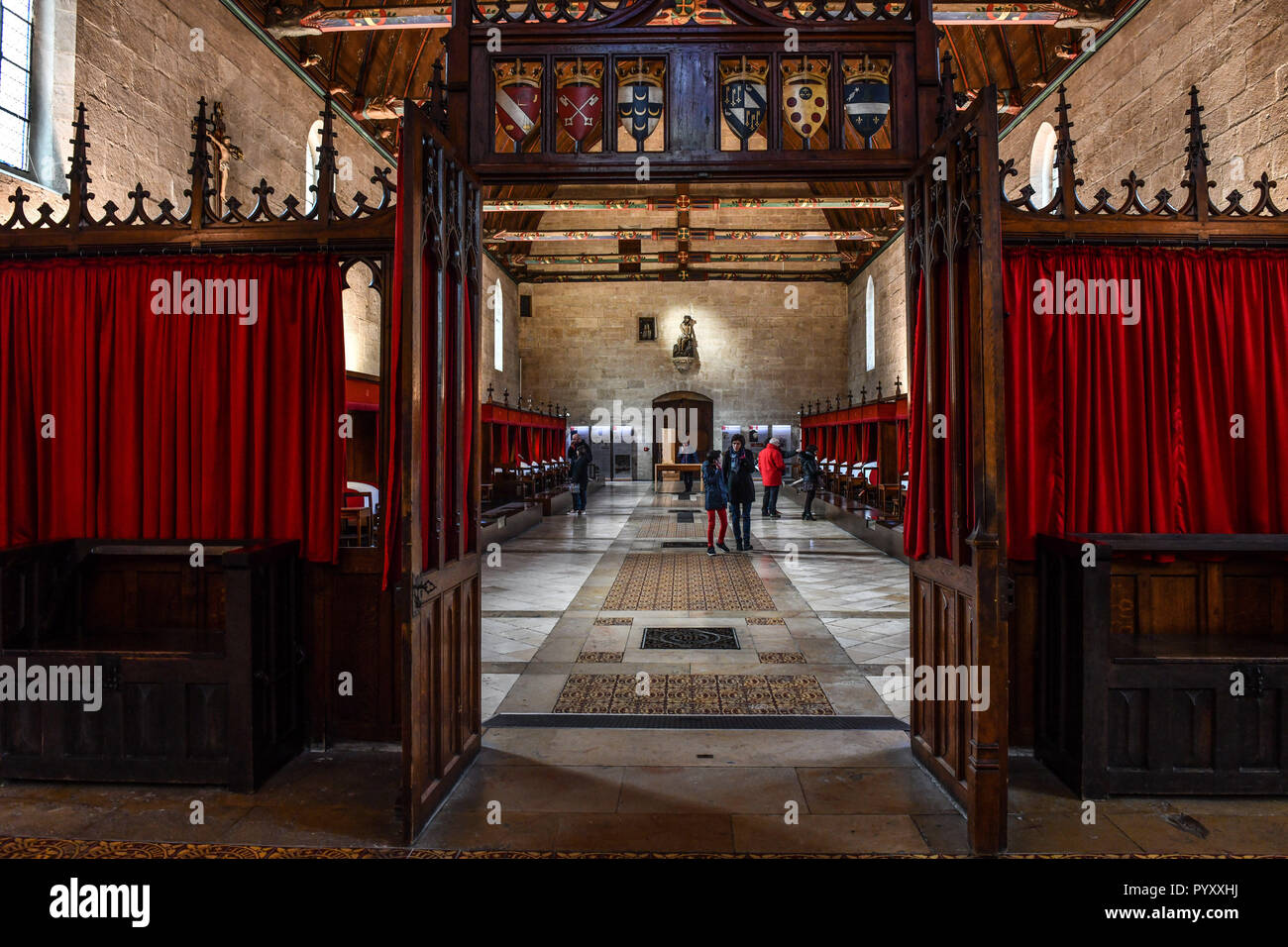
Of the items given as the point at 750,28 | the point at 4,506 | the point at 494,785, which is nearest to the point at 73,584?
the point at 4,506

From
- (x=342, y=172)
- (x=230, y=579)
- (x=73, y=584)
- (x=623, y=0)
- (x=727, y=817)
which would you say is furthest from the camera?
(x=342, y=172)

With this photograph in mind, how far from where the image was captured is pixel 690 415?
68.5 ft

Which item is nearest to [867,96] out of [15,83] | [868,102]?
[868,102]

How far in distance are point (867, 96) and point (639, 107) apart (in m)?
0.90

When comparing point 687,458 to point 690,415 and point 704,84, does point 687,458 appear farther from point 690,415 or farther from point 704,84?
point 704,84

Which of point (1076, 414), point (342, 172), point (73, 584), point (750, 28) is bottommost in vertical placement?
point (73, 584)

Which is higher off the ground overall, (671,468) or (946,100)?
(946,100)

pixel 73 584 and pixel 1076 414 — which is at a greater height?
pixel 1076 414

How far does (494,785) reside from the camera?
282 centimetres

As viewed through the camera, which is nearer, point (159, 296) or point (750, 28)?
point (750, 28)

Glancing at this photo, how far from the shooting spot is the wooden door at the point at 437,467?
7.71ft

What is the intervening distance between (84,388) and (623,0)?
2815 millimetres

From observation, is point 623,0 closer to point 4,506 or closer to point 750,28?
point 750,28

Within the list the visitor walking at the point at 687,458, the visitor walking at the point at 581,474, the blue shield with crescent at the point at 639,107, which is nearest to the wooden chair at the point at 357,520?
the blue shield with crescent at the point at 639,107
